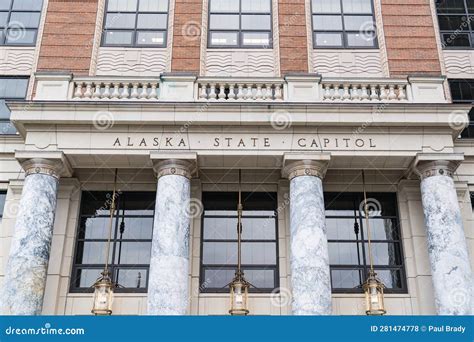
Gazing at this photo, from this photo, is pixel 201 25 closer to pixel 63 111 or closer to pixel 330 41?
pixel 330 41

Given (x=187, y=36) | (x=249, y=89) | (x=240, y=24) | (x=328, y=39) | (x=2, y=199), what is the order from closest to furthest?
(x=249, y=89), (x=2, y=199), (x=187, y=36), (x=328, y=39), (x=240, y=24)

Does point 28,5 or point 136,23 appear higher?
point 28,5

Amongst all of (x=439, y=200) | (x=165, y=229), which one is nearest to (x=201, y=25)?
(x=165, y=229)

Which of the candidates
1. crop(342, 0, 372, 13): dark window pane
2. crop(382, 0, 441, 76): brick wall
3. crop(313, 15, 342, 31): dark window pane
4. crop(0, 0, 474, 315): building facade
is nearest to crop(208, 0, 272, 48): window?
crop(0, 0, 474, 315): building facade

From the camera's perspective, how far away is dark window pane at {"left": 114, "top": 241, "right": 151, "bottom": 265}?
1575 cm

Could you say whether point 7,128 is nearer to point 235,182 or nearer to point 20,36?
point 20,36

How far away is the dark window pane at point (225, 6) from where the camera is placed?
762 inches

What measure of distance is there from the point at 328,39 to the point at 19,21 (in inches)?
413

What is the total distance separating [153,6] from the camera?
63.7 feet

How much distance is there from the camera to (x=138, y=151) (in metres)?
14.7
